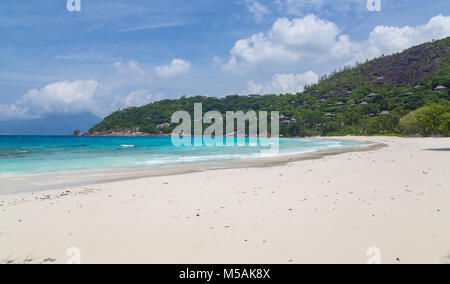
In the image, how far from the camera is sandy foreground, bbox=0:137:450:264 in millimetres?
4082

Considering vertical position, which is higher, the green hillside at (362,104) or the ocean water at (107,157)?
the green hillside at (362,104)

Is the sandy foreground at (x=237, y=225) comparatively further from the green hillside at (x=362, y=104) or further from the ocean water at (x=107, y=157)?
the green hillside at (x=362, y=104)

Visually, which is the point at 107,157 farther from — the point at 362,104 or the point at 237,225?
the point at 362,104

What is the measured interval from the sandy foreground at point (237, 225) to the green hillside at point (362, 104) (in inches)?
2578

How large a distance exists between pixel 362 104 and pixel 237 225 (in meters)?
148

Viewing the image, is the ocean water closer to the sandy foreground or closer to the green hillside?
the sandy foreground

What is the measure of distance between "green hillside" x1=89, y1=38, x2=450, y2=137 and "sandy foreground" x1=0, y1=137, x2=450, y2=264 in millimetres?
65485

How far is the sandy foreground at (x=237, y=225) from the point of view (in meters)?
4.08

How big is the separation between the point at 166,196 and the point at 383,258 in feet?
20.9

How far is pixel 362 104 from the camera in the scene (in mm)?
132875

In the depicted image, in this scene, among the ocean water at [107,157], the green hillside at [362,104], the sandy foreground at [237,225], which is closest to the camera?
the sandy foreground at [237,225]

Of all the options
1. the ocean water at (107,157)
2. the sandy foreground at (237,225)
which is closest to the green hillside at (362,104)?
the ocean water at (107,157)

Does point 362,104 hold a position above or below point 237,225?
above

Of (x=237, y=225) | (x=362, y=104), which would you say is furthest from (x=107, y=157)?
(x=362, y=104)
